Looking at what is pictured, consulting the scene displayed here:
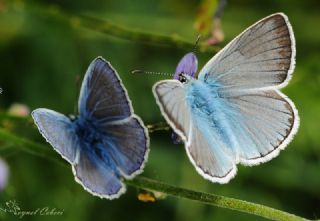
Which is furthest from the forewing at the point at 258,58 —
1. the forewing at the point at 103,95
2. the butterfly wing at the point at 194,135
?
the forewing at the point at 103,95

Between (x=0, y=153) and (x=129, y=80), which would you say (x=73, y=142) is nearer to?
(x=0, y=153)

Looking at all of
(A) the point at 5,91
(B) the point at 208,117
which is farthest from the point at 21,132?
(B) the point at 208,117

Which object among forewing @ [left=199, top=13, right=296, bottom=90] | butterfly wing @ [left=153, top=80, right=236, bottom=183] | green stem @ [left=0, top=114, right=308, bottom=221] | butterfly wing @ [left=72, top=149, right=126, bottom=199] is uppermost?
forewing @ [left=199, top=13, right=296, bottom=90]

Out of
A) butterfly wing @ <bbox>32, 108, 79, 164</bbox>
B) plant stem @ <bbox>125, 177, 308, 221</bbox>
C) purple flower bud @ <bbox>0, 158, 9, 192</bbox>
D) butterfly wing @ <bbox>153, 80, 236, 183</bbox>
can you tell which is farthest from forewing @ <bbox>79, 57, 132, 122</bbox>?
purple flower bud @ <bbox>0, 158, 9, 192</bbox>

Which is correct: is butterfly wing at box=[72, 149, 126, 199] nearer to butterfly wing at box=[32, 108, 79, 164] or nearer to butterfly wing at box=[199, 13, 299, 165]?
butterfly wing at box=[32, 108, 79, 164]

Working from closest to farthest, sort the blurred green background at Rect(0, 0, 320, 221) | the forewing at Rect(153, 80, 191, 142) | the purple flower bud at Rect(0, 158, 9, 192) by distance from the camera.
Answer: the forewing at Rect(153, 80, 191, 142) → the purple flower bud at Rect(0, 158, 9, 192) → the blurred green background at Rect(0, 0, 320, 221)

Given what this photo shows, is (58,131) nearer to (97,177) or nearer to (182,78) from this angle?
(97,177)
